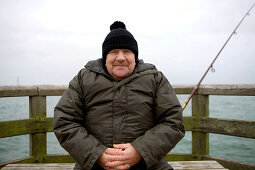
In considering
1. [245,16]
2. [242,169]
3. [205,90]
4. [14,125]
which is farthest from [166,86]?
[245,16]

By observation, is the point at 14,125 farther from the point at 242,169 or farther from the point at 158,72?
the point at 242,169

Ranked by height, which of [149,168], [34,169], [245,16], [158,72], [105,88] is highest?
[245,16]

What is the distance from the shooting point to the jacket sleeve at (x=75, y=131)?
1527 millimetres

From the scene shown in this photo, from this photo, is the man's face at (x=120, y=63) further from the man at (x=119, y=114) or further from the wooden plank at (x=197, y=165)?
the wooden plank at (x=197, y=165)

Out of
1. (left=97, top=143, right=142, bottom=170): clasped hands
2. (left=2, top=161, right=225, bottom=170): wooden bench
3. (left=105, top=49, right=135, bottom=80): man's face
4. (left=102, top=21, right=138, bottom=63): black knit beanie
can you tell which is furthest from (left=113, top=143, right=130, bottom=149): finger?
(left=2, top=161, right=225, bottom=170): wooden bench

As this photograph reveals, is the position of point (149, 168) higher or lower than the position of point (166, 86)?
lower

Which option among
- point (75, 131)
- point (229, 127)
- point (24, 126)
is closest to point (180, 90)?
point (229, 127)

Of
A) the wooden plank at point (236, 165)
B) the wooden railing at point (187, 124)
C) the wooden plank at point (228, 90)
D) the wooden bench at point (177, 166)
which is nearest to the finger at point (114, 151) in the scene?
the wooden bench at point (177, 166)

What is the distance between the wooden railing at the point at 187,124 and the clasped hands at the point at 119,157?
152cm

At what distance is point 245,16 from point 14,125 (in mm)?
3936

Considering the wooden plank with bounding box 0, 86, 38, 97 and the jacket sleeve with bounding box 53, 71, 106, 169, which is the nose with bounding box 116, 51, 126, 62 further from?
the wooden plank with bounding box 0, 86, 38, 97

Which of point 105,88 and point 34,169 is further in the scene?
point 34,169

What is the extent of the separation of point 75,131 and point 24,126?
4.68ft

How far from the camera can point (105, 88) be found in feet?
5.57
